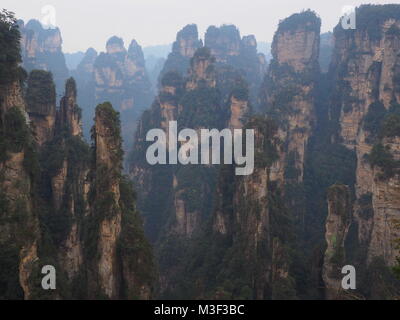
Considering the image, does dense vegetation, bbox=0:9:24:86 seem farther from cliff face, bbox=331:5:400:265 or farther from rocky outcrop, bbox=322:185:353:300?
cliff face, bbox=331:5:400:265

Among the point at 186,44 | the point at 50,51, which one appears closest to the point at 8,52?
the point at 186,44

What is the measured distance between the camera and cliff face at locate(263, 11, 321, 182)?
171 feet

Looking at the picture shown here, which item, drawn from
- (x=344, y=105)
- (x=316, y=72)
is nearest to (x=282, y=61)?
(x=316, y=72)

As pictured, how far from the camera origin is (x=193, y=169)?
173 ft

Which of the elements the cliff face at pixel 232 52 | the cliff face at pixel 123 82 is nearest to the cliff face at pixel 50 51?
the cliff face at pixel 123 82

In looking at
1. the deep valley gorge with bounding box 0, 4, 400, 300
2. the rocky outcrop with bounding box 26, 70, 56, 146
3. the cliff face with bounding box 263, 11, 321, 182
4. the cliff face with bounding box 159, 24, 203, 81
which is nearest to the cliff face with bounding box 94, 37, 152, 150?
the cliff face with bounding box 159, 24, 203, 81

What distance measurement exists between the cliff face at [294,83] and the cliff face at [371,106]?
4017 millimetres

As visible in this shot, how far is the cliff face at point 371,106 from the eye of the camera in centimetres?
2961

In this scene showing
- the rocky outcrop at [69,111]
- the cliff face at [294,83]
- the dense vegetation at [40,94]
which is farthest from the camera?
the cliff face at [294,83]

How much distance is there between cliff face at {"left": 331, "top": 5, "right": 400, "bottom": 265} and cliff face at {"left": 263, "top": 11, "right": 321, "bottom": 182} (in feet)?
13.2

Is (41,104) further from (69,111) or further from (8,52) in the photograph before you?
(8,52)

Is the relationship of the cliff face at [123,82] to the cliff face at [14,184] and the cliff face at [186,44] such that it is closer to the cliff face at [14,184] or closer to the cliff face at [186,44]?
the cliff face at [186,44]

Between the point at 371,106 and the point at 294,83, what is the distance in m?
15.8

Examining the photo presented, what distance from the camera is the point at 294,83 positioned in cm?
6138
